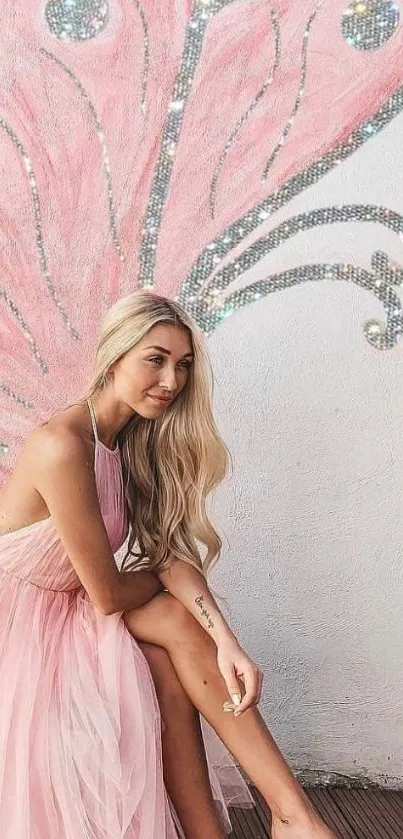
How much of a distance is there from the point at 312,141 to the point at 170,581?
923 millimetres

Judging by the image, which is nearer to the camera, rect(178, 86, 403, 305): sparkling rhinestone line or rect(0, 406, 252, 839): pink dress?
rect(0, 406, 252, 839): pink dress

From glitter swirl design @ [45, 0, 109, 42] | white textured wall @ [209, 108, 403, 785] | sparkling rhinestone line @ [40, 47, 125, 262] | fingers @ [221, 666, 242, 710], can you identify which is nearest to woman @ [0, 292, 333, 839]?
fingers @ [221, 666, 242, 710]

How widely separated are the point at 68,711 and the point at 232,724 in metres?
0.23

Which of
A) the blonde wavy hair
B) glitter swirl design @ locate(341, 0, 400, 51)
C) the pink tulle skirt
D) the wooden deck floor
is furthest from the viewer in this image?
glitter swirl design @ locate(341, 0, 400, 51)

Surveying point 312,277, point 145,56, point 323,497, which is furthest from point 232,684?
point 145,56

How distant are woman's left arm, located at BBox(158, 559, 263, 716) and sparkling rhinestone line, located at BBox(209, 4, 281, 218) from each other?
0.76m

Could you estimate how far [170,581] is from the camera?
1473 millimetres

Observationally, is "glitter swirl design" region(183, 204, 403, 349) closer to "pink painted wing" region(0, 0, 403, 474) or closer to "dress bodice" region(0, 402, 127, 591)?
"pink painted wing" region(0, 0, 403, 474)

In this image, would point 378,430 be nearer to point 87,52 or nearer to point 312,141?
point 312,141

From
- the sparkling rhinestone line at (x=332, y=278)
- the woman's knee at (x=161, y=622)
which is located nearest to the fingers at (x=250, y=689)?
the woman's knee at (x=161, y=622)

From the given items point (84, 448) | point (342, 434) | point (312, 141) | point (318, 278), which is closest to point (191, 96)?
point (312, 141)

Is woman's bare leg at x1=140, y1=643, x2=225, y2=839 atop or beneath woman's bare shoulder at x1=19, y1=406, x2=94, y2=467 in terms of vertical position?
beneath

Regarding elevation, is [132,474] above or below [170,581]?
above

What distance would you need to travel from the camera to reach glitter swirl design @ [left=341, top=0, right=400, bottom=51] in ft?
5.97
